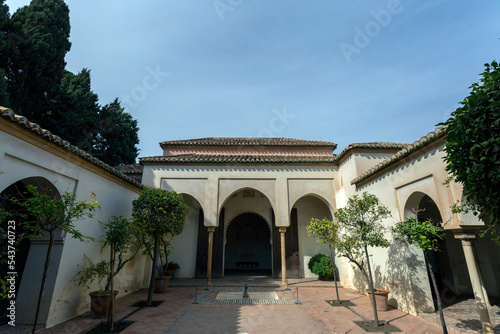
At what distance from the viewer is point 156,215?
803cm

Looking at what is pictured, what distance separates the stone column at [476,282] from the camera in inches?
185

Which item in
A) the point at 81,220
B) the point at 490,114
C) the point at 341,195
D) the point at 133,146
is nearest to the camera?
the point at 490,114

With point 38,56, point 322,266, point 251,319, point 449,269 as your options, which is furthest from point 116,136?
point 449,269

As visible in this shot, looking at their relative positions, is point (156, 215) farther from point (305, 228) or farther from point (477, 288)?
point (477, 288)

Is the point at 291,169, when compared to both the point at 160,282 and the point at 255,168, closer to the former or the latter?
the point at 255,168

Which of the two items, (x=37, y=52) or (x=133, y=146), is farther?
(x=133, y=146)

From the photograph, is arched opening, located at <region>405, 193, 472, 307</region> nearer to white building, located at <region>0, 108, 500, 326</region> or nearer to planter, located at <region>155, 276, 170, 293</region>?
white building, located at <region>0, 108, 500, 326</region>

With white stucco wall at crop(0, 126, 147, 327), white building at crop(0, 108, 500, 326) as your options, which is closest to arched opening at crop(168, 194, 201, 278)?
white building at crop(0, 108, 500, 326)

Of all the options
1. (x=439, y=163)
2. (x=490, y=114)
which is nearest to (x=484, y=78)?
(x=490, y=114)

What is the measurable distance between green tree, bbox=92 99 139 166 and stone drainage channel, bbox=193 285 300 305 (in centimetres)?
1556

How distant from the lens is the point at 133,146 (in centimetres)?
2252

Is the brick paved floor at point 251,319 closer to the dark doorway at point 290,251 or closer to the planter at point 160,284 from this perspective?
the planter at point 160,284

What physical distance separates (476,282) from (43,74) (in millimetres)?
20422

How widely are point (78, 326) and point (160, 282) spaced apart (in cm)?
385
